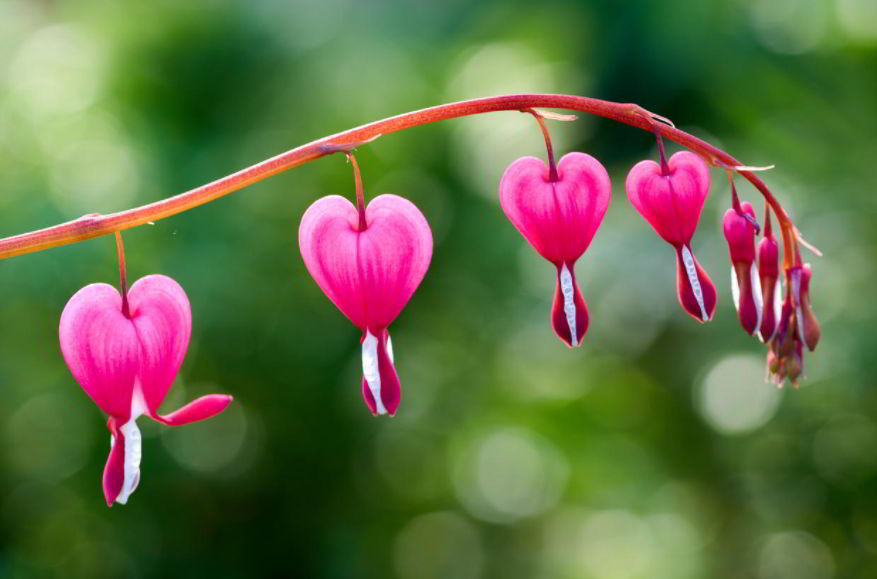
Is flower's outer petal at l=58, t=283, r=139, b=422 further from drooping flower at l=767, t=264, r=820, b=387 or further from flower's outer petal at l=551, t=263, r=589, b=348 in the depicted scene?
drooping flower at l=767, t=264, r=820, b=387

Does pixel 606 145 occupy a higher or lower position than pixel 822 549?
higher

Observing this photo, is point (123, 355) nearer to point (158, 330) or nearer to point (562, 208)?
point (158, 330)

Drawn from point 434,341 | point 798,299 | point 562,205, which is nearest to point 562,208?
point 562,205

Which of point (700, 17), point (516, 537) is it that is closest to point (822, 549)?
point (516, 537)

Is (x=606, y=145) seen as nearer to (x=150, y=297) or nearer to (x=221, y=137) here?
(x=221, y=137)

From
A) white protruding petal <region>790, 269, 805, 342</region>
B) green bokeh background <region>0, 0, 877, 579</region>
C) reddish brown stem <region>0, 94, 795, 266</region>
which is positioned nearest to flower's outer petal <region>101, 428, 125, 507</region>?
reddish brown stem <region>0, 94, 795, 266</region>
